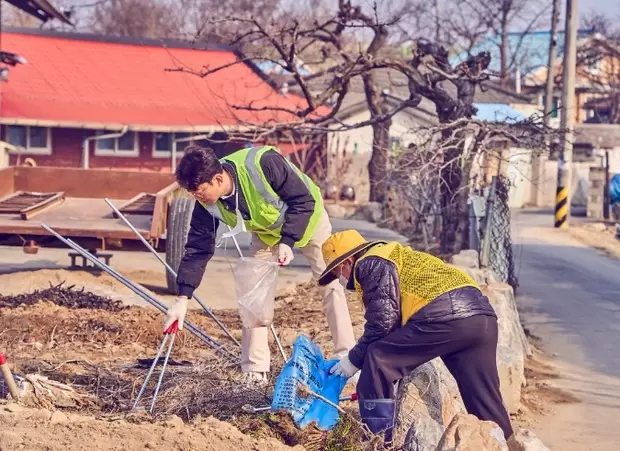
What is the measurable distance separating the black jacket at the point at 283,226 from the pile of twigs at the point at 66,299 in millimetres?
3258

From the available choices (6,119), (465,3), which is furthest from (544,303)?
(465,3)

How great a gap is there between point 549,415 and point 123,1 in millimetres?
39746

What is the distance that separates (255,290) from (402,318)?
1336 mm

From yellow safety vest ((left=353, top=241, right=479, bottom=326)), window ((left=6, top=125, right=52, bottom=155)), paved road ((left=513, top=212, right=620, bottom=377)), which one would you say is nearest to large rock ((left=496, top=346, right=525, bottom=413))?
paved road ((left=513, top=212, right=620, bottom=377))

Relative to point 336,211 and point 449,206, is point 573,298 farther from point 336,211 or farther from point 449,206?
point 336,211

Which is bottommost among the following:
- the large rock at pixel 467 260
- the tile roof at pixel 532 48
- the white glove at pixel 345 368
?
the large rock at pixel 467 260

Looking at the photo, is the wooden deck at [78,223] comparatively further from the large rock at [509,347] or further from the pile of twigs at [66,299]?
the large rock at [509,347]

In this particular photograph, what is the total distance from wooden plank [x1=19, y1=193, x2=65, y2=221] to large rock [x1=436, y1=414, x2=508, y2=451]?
6451 mm

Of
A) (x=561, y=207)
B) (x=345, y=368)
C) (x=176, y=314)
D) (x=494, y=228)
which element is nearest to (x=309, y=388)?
(x=345, y=368)

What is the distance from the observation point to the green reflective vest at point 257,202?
5.94 m

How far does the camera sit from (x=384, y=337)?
505 cm

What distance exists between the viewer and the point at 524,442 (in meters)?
5.02

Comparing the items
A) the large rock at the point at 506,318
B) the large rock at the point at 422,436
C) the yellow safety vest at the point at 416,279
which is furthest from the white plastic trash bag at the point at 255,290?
the large rock at the point at 506,318

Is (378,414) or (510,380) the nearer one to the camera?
(378,414)
